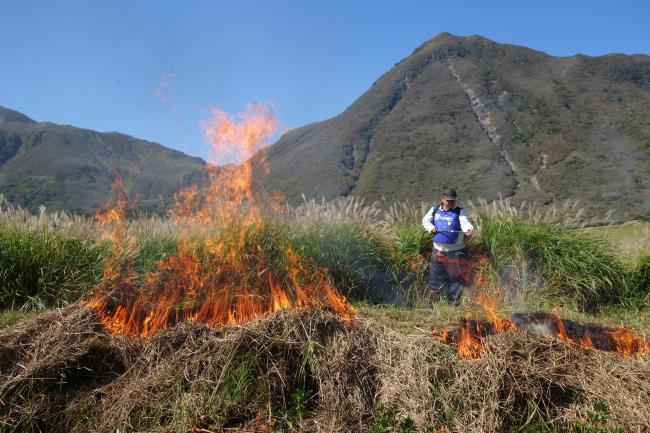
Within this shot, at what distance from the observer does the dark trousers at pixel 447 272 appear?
7.34 metres

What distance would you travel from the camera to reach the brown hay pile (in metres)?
3.40

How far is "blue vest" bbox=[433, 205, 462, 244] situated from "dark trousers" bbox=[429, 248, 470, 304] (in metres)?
0.21

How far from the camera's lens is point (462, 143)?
84.1 meters

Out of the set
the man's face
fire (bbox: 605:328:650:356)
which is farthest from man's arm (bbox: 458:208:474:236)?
fire (bbox: 605:328:650:356)

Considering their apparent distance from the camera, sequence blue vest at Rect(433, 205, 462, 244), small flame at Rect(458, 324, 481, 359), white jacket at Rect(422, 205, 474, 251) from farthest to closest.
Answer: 1. blue vest at Rect(433, 205, 462, 244)
2. white jacket at Rect(422, 205, 474, 251)
3. small flame at Rect(458, 324, 481, 359)

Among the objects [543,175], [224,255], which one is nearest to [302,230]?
[224,255]

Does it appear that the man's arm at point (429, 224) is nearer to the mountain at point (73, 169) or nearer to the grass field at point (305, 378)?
the grass field at point (305, 378)

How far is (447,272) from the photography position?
7461mm

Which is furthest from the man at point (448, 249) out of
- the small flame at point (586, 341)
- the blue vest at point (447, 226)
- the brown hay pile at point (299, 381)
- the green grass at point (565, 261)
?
the brown hay pile at point (299, 381)

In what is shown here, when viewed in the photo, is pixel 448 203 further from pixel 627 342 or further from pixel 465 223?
pixel 627 342

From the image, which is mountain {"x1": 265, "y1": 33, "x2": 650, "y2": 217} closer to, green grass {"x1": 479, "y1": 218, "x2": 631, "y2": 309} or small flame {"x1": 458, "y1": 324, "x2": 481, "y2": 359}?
green grass {"x1": 479, "y1": 218, "x2": 631, "y2": 309}

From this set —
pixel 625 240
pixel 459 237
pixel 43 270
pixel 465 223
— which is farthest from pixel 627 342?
pixel 43 270

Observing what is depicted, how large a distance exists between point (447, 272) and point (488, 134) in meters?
83.4

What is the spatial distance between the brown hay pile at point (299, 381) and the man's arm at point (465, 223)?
3325mm
